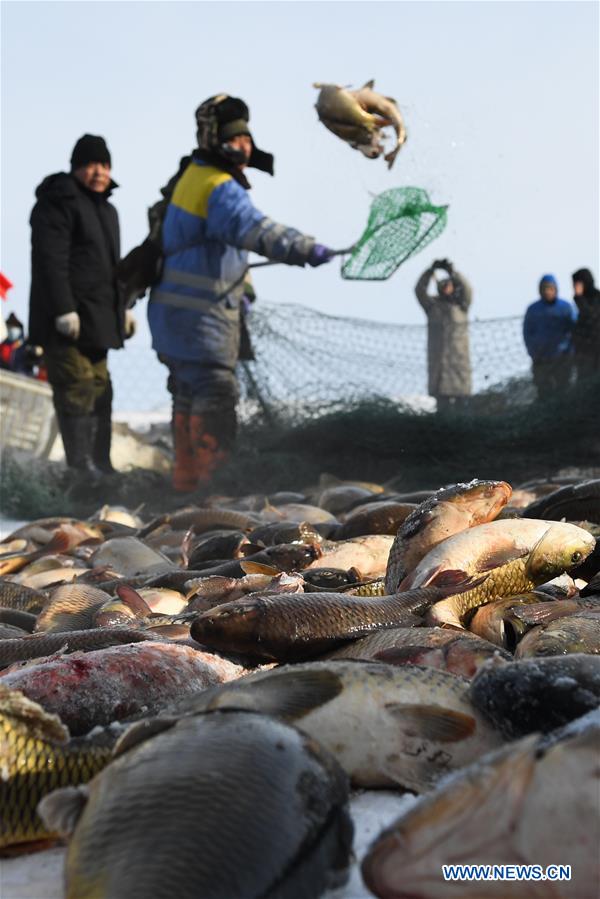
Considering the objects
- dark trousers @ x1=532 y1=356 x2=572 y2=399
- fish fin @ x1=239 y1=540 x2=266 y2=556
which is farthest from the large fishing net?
fish fin @ x1=239 y1=540 x2=266 y2=556

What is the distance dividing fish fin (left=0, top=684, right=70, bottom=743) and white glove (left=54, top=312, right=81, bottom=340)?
8609 millimetres

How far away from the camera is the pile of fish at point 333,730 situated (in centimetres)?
146

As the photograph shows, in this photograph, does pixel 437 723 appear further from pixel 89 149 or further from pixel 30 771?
pixel 89 149

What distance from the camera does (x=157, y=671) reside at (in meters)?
2.43

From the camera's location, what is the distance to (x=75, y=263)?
1074 centimetres

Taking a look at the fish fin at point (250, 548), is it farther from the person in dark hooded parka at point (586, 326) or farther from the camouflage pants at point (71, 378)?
the person in dark hooded parka at point (586, 326)

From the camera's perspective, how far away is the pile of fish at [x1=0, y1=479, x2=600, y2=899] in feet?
4.77

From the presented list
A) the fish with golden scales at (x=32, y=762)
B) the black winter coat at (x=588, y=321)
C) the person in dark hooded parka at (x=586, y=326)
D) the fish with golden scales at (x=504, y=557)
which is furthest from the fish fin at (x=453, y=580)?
the black winter coat at (x=588, y=321)

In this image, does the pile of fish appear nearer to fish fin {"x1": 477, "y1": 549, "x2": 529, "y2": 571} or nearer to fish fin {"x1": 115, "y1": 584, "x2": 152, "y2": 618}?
fish fin {"x1": 477, "y1": 549, "x2": 529, "y2": 571}

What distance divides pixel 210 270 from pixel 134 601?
638cm

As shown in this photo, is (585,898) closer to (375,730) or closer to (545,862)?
(545,862)

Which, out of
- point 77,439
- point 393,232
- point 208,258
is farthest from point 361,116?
point 77,439

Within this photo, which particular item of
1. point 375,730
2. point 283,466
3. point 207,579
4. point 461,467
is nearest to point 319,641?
point 375,730

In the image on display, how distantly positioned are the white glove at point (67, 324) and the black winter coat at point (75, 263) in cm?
5
